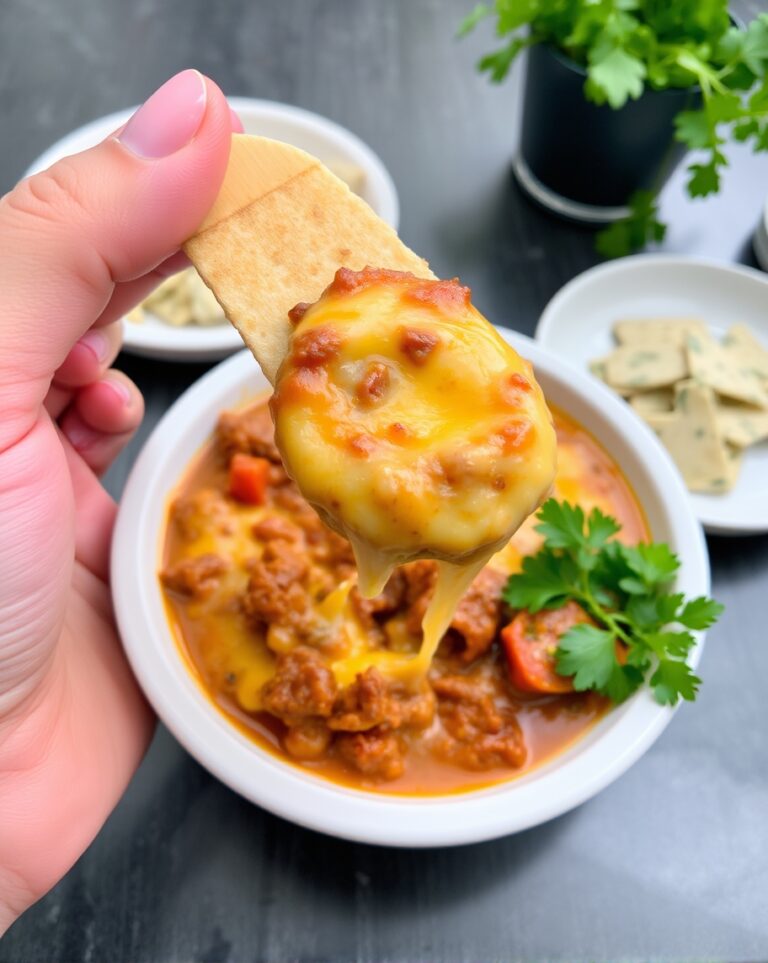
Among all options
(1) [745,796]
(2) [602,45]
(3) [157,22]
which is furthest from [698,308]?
(3) [157,22]

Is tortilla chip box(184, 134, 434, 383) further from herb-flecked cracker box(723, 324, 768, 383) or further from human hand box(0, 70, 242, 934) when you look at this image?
herb-flecked cracker box(723, 324, 768, 383)

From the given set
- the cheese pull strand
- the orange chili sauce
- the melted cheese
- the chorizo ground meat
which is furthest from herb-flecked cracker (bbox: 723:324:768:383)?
the melted cheese

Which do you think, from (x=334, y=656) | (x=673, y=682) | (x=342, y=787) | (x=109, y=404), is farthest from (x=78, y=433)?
(x=673, y=682)

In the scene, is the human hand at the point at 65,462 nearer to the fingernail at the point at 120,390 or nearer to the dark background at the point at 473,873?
the fingernail at the point at 120,390

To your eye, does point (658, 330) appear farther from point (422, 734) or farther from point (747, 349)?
point (422, 734)

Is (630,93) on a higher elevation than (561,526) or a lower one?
higher

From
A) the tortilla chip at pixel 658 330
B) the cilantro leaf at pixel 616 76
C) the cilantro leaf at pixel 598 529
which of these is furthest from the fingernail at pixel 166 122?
the tortilla chip at pixel 658 330

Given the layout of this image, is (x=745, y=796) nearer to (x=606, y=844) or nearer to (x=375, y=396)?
(x=606, y=844)
